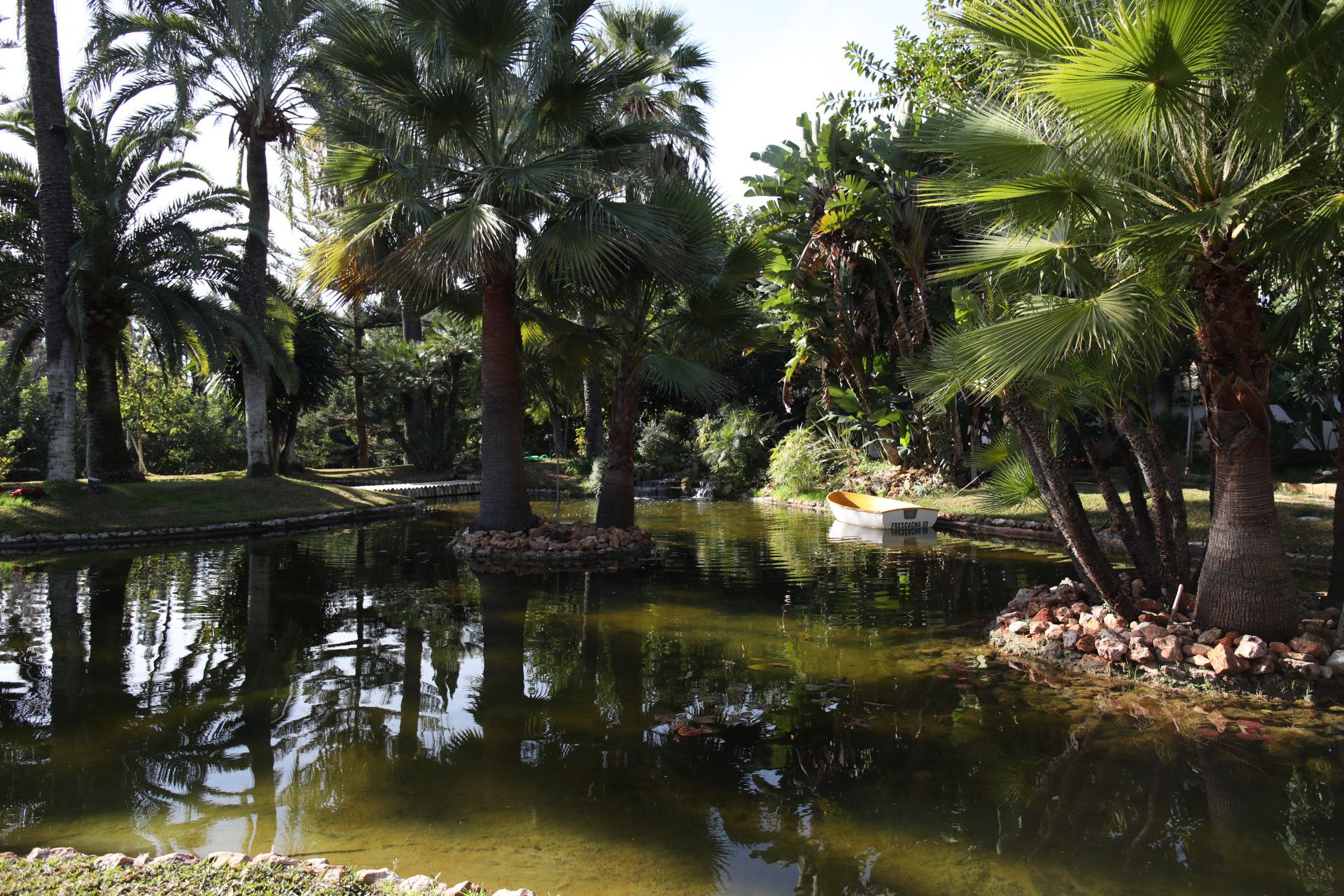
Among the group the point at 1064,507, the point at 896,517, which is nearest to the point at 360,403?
the point at 896,517

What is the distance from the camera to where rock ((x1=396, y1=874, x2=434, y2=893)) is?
333 cm

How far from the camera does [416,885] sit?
3.40m

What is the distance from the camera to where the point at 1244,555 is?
6309mm

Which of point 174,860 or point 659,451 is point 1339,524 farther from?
point 659,451

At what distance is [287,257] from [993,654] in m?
22.0

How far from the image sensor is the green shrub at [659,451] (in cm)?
3022

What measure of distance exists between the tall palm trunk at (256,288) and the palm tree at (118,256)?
828 mm

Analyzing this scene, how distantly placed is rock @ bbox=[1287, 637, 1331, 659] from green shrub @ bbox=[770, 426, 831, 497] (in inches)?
662

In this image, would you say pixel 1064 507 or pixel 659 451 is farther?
pixel 659 451

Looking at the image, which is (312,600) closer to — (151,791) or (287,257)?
(151,791)

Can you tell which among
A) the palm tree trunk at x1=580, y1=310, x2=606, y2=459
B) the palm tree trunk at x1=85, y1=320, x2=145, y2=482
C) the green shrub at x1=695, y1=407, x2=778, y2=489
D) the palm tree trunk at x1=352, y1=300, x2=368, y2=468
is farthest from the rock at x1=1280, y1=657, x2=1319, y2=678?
the palm tree trunk at x1=352, y1=300, x2=368, y2=468

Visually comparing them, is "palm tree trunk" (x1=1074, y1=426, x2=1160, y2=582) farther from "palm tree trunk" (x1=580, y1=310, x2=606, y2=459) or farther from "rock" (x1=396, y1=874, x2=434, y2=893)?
"palm tree trunk" (x1=580, y1=310, x2=606, y2=459)

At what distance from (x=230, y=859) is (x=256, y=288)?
63.1 feet

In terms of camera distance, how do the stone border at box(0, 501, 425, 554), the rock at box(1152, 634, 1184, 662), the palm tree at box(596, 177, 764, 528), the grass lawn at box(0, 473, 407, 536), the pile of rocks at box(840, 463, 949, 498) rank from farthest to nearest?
the pile of rocks at box(840, 463, 949, 498), the grass lawn at box(0, 473, 407, 536), the stone border at box(0, 501, 425, 554), the palm tree at box(596, 177, 764, 528), the rock at box(1152, 634, 1184, 662)
